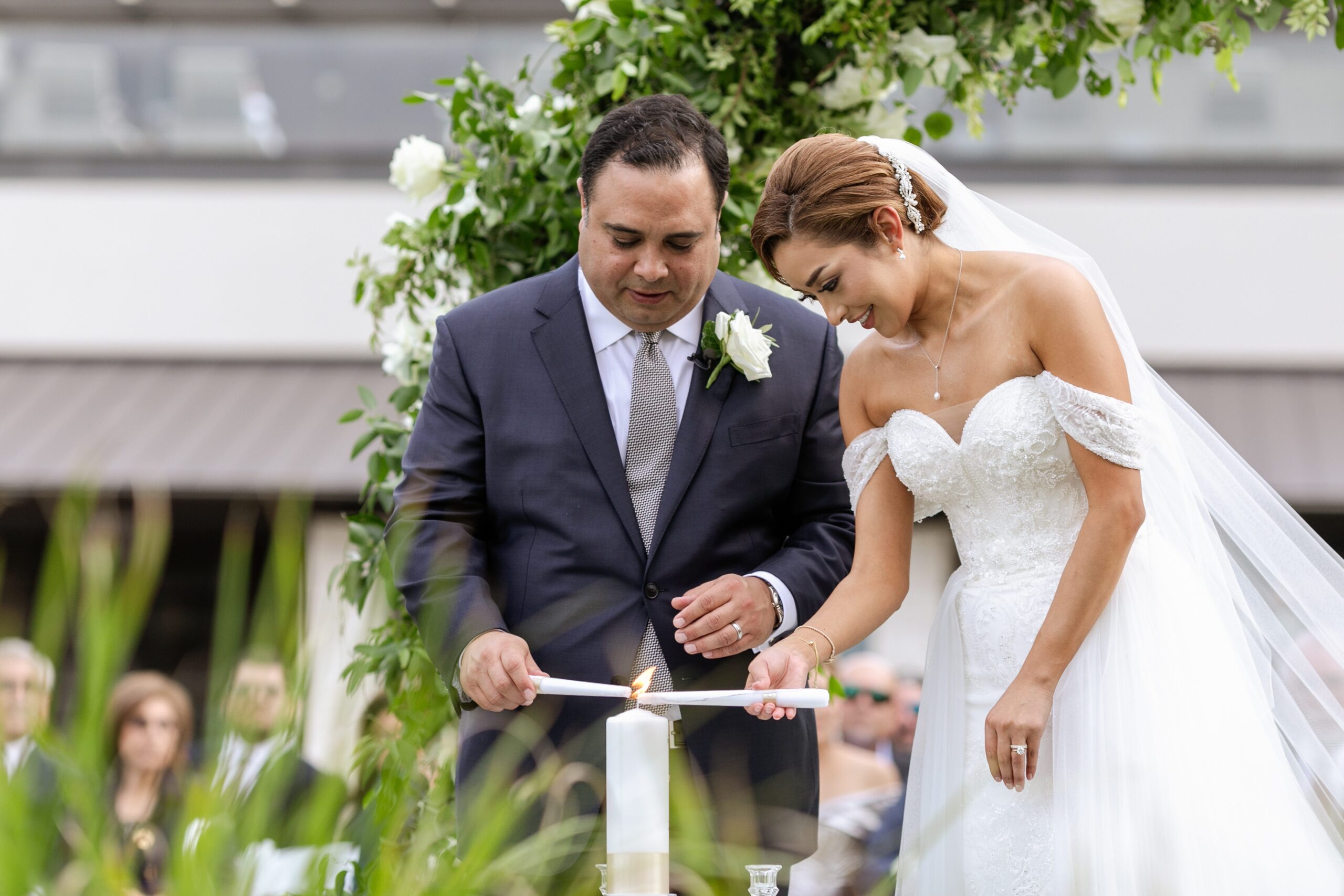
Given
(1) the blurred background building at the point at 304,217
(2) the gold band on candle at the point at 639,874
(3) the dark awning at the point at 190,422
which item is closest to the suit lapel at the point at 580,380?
(2) the gold band on candle at the point at 639,874

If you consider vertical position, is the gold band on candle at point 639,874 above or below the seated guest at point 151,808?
below

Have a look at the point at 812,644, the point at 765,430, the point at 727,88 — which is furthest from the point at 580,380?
the point at 727,88

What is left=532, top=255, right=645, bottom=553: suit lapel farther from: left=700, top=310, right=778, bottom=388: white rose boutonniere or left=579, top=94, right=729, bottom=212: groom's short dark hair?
left=579, top=94, right=729, bottom=212: groom's short dark hair

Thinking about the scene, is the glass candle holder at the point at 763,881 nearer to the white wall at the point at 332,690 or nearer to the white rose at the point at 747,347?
the white wall at the point at 332,690

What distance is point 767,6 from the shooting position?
2977 mm

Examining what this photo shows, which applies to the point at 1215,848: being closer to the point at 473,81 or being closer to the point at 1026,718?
the point at 1026,718

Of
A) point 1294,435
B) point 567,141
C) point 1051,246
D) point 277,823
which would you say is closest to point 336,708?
point 277,823

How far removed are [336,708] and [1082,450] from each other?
1.64m

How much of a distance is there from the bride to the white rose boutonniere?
0.47 feet

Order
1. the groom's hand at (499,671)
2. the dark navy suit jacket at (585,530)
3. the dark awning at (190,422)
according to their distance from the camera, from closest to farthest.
Result: the groom's hand at (499,671)
the dark navy suit jacket at (585,530)
the dark awning at (190,422)

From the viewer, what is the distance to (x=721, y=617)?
233cm

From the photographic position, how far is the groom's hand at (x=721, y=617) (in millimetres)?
2320

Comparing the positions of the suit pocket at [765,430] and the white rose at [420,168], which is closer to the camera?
the suit pocket at [765,430]

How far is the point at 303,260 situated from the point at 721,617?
25.5ft
